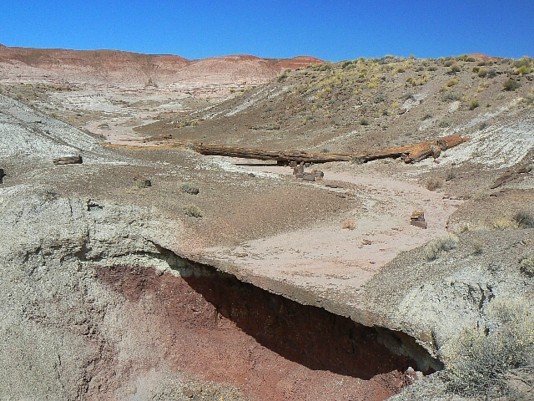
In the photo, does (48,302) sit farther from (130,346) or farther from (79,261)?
(130,346)

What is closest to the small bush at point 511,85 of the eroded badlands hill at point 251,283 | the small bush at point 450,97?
the small bush at point 450,97

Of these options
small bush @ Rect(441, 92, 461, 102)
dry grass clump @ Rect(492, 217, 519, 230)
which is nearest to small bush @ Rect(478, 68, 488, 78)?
small bush @ Rect(441, 92, 461, 102)

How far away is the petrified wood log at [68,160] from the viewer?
50.9 ft

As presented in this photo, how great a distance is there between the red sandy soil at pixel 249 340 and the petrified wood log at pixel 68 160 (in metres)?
6.12

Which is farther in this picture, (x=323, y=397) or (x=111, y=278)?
(x=111, y=278)

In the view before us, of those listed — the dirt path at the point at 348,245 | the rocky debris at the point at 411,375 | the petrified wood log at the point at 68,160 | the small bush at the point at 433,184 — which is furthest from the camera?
the small bush at the point at 433,184

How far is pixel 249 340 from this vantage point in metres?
10.4

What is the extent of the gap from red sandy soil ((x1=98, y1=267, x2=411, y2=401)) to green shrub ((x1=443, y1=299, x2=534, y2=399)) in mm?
1903

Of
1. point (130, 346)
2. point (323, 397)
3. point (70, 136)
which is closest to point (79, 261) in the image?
point (130, 346)

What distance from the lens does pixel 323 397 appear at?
903 centimetres

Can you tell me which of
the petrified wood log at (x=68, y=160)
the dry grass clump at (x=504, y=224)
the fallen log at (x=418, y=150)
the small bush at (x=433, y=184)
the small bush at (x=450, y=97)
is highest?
the small bush at (x=450, y=97)

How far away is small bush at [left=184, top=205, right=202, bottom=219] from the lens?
12.4m

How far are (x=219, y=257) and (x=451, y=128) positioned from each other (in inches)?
671

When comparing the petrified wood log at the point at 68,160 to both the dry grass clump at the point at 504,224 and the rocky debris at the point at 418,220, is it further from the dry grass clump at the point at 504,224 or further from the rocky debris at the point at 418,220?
the dry grass clump at the point at 504,224
